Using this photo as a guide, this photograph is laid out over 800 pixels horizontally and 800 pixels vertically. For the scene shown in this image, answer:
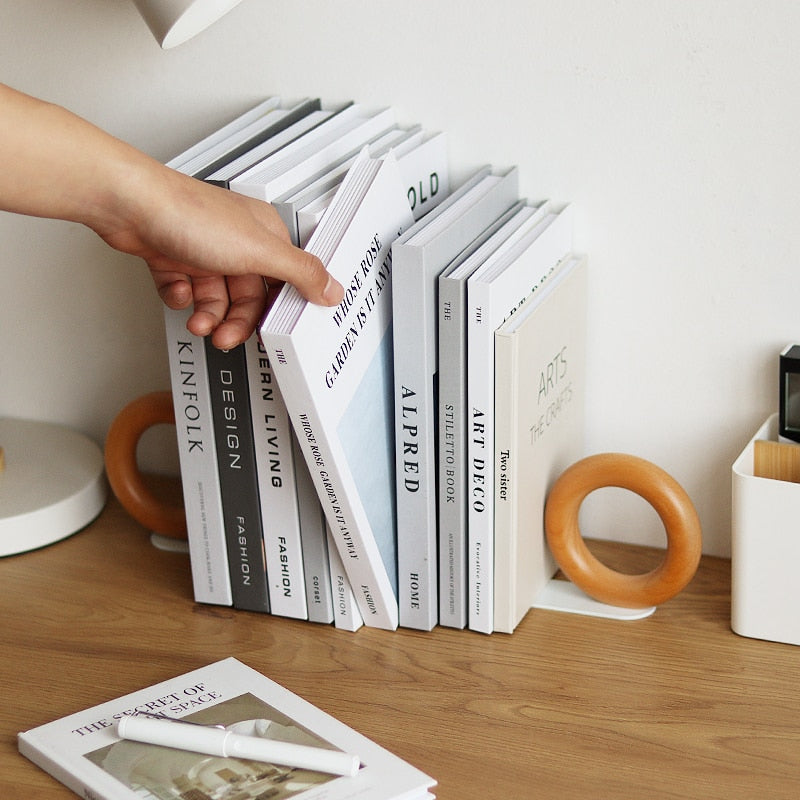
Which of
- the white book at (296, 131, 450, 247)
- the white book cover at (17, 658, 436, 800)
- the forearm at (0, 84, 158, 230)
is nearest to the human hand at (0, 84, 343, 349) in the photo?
the forearm at (0, 84, 158, 230)

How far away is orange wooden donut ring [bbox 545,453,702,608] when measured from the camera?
2.96 ft

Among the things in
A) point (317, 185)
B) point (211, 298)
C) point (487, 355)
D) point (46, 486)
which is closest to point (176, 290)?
point (211, 298)

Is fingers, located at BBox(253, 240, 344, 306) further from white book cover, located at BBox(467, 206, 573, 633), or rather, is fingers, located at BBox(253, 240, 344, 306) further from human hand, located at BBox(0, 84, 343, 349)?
white book cover, located at BBox(467, 206, 573, 633)

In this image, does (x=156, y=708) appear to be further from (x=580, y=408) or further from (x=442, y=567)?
(x=580, y=408)

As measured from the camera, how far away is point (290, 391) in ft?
2.55

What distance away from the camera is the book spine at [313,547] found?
2.95ft

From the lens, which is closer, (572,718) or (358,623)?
(572,718)

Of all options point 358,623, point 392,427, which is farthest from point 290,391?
point 358,623

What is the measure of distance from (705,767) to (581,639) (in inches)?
6.7

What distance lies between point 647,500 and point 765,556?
96mm

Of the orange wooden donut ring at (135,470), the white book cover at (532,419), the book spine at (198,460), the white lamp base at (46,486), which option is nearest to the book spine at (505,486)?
the white book cover at (532,419)

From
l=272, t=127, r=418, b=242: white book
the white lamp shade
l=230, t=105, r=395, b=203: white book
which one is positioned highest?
the white lamp shade

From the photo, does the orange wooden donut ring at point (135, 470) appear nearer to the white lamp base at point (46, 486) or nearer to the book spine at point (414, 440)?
the white lamp base at point (46, 486)

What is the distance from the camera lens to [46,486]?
1114 mm
